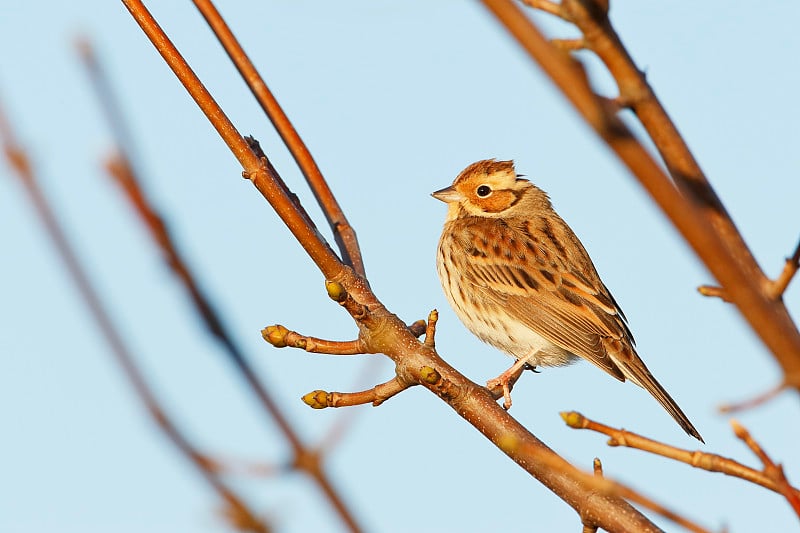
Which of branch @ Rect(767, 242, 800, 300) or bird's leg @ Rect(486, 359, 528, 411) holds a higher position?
bird's leg @ Rect(486, 359, 528, 411)

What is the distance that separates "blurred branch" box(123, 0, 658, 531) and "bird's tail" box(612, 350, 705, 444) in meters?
3.39

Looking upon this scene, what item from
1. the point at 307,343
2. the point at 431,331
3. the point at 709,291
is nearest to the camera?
the point at 709,291

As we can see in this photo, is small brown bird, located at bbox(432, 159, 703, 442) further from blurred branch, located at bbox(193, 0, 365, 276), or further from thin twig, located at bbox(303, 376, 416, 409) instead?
thin twig, located at bbox(303, 376, 416, 409)

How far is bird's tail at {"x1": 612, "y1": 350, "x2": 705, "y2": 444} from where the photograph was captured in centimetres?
761

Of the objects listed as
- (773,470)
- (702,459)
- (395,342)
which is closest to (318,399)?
(395,342)

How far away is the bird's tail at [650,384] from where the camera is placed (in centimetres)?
761

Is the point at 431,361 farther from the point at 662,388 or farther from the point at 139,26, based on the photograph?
the point at 662,388

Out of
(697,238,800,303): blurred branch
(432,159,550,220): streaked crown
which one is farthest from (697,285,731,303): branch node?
(432,159,550,220): streaked crown

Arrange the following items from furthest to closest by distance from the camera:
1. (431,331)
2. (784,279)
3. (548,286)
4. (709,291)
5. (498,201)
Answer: (498,201) < (548,286) < (431,331) < (709,291) < (784,279)

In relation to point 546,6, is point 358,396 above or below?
above

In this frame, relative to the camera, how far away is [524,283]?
882 centimetres

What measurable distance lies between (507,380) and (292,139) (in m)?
2.77

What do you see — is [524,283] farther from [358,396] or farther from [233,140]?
[233,140]

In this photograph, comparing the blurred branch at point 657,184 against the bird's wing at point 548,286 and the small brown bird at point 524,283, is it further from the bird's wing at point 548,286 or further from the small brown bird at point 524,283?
the bird's wing at point 548,286
